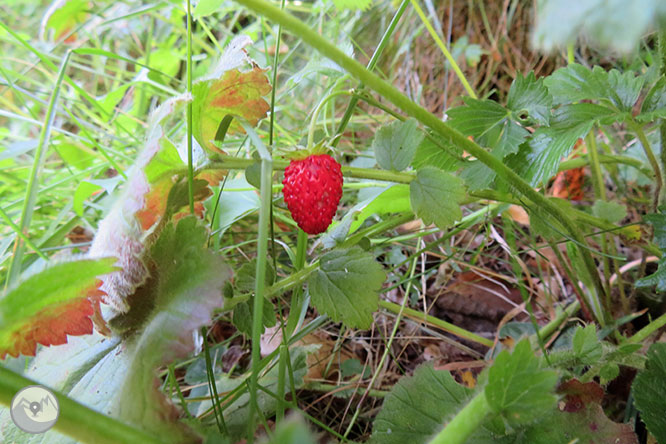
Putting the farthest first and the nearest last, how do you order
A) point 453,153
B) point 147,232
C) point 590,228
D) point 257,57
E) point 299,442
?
point 257,57, point 590,228, point 453,153, point 147,232, point 299,442

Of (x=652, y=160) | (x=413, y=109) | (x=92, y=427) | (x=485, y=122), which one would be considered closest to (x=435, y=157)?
(x=485, y=122)

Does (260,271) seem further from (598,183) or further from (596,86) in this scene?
(598,183)

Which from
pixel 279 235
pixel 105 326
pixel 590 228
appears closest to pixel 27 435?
pixel 105 326

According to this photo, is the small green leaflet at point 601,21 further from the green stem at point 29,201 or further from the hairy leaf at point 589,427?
the green stem at point 29,201

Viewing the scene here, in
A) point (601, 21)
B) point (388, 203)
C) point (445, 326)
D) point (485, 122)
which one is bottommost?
point (445, 326)

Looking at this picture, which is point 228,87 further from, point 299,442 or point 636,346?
point 636,346
